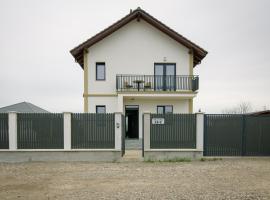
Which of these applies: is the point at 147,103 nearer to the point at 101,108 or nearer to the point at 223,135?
the point at 101,108

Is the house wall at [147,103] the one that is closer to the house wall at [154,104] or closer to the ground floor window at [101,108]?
the house wall at [154,104]

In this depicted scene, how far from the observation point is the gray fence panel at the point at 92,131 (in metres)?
11.5

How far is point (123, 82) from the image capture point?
17.6 meters

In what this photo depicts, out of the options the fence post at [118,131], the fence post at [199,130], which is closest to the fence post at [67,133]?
the fence post at [118,131]

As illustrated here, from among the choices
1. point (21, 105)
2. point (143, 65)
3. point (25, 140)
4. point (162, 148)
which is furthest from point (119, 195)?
point (21, 105)

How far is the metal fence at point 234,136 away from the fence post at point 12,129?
A: 900 cm

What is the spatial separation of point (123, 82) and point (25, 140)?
8.18 m

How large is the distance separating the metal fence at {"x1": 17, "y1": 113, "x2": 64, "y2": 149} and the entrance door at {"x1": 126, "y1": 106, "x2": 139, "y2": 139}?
7.35 metres

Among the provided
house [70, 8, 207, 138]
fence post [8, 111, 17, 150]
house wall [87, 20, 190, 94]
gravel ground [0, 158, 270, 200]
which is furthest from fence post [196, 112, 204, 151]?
fence post [8, 111, 17, 150]

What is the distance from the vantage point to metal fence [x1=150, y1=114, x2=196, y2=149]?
1166 cm

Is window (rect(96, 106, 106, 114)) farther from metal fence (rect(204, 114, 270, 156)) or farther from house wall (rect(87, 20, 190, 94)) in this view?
metal fence (rect(204, 114, 270, 156))

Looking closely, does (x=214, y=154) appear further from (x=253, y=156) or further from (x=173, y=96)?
(x=173, y=96)

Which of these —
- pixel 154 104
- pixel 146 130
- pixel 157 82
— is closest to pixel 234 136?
pixel 146 130

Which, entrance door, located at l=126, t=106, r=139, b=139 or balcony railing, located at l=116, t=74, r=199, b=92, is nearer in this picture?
balcony railing, located at l=116, t=74, r=199, b=92
